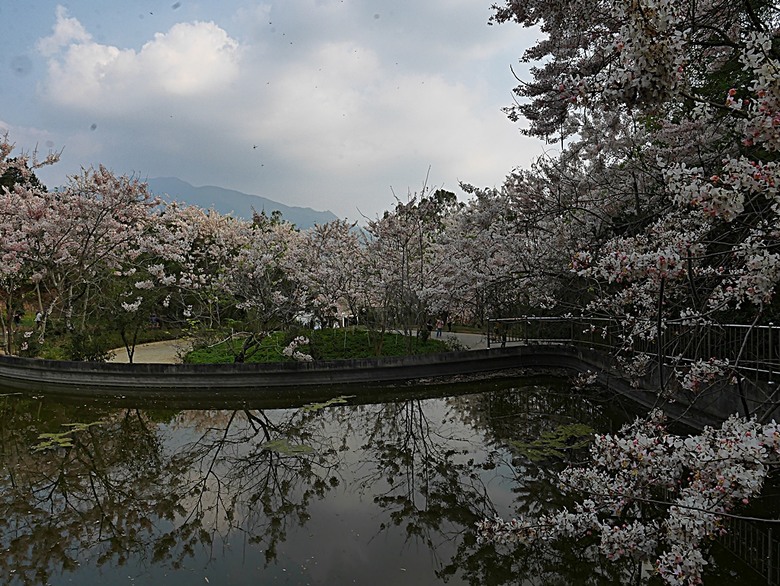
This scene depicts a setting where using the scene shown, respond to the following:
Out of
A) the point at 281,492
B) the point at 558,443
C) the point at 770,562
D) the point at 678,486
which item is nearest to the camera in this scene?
the point at 678,486

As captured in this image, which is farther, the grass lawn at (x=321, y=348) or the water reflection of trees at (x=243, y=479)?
the grass lawn at (x=321, y=348)

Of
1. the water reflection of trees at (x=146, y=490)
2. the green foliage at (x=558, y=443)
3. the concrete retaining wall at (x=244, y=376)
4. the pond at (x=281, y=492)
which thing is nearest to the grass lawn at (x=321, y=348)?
the concrete retaining wall at (x=244, y=376)

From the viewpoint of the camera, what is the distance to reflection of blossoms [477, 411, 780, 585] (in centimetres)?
225

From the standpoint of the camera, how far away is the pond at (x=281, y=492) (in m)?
3.86

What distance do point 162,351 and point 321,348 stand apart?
5.79 meters

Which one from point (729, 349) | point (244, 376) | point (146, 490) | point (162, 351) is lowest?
point (146, 490)

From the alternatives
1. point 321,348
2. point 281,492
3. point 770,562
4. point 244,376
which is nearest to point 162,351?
point 321,348

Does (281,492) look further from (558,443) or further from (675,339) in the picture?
(675,339)

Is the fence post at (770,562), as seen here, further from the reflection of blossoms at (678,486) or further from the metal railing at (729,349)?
the reflection of blossoms at (678,486)

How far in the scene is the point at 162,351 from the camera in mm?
15445

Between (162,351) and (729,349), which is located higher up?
(729,349)

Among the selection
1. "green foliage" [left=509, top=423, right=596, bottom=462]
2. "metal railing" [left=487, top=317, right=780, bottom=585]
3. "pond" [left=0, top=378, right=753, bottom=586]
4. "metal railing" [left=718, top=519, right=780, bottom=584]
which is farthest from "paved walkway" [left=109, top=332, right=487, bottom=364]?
"metal railing" [left=718, top=519, right=780, bottom=584]

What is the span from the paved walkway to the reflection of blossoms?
11.3m

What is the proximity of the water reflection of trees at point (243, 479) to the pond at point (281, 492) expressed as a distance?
20 millimetres
